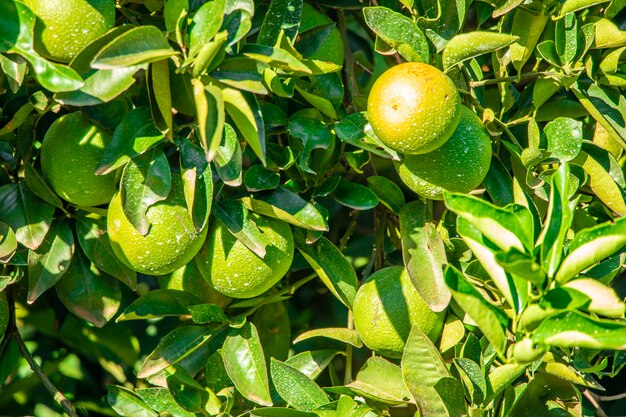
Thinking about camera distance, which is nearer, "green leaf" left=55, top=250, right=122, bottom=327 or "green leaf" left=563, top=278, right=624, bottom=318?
"green leaf" left=563, top=278, right=624, bottom=318

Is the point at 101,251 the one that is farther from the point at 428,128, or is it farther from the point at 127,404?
the point at 428,128

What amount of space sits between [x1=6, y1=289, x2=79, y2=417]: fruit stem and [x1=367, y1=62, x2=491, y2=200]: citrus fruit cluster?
645 mm

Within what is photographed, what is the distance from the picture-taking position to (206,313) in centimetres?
109

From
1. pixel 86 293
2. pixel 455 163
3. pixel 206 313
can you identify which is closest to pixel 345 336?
pixel 206 313

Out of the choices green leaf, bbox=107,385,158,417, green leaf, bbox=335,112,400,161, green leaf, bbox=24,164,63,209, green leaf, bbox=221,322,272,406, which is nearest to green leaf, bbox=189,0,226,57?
green leaf, bbox=335,112,400,161

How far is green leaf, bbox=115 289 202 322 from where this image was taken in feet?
3.56

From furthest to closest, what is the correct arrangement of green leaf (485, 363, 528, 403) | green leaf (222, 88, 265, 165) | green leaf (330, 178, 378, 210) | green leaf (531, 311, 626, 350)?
1. green leaf (330, 178, 378, 210)
2. green leaf (485, 363, 528, 403)
3. green leaf (222, 88, 265, 165)
4. green leaf (531, 311, 626, 350)

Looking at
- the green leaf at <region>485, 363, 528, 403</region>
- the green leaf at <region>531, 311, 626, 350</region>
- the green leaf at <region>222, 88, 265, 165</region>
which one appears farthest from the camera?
the green leaf at <region>485, 363, 528, 403</region>

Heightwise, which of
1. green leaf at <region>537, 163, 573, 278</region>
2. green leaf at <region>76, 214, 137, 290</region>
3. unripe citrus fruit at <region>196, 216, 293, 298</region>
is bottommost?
green leaf at <region>76, 214, 137, 290</region>

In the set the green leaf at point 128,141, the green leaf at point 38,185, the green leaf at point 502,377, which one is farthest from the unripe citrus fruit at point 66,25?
the green leaf at point 502,377

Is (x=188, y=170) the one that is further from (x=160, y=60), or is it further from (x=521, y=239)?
(x=521, y=239)

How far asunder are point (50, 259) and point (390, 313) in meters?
0.50

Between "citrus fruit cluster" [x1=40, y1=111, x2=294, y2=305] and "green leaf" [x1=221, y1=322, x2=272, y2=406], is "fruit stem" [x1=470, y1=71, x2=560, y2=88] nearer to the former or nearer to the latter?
"citrus fruit cluster" [x1=40, y1=111, x2=294, y2=305]

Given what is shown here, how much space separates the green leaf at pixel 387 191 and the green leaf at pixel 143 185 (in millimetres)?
310
